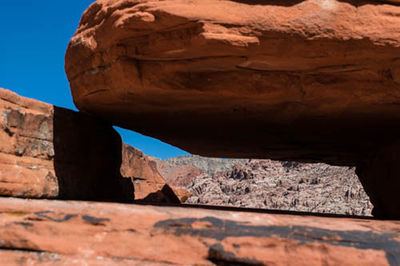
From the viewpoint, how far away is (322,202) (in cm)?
1109

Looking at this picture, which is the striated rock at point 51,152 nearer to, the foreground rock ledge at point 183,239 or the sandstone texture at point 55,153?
the sandstone texture at point 55,153

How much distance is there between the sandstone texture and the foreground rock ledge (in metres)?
0.65

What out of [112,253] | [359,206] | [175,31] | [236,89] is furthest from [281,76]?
[359,206]

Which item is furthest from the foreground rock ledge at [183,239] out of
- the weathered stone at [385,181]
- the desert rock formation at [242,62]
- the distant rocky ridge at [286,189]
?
the distant rocky ridge at [286,189]

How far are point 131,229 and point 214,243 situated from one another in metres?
0.51

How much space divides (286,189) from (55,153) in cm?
995

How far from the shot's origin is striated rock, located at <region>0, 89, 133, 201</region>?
9.82 ft

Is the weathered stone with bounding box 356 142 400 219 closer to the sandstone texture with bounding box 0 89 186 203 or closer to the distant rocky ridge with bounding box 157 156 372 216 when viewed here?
the sandstone texture with bounding box 0 89 186 203

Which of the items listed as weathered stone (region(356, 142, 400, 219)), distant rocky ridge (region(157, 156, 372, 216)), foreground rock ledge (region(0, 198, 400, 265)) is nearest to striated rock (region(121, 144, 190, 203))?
foreground rock ledge (region(0, 198, 400, 265))

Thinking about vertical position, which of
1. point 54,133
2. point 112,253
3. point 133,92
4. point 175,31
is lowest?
point 112,253

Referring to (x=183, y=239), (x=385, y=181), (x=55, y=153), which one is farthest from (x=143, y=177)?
(x=183, y=239)

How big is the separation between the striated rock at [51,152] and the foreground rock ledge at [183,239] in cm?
65

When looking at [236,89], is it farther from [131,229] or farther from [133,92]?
[131,229]

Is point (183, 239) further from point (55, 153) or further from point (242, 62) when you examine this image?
point (55, 153)
